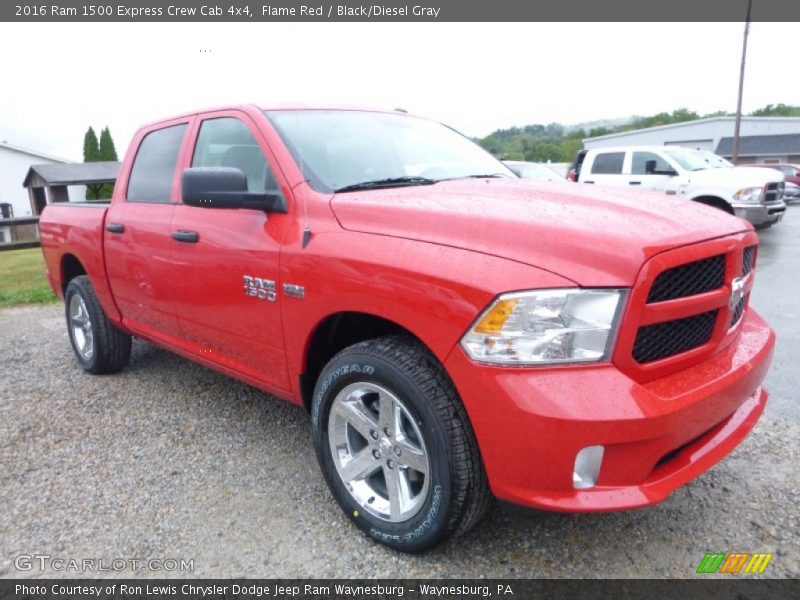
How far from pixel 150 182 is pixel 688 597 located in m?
3.69

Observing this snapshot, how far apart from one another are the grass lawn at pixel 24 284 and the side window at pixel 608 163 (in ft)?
35.0

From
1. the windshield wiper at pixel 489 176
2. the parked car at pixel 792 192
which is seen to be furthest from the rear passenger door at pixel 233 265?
the parked car at pixel 792 192

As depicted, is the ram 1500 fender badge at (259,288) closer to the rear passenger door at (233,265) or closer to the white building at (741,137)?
the rear passenger door at (233,265)

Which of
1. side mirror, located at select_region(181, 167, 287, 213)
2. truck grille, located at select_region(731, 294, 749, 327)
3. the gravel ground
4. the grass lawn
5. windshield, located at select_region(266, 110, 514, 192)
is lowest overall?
the grass lawn

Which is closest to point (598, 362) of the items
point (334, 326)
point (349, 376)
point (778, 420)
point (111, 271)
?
point (349, 376)

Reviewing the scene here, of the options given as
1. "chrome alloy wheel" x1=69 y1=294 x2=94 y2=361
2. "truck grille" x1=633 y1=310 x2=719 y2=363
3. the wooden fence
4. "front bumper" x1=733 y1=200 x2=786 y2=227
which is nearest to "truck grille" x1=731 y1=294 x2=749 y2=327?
"truck grille" x1=633 y1=310 x2=719 y2=363

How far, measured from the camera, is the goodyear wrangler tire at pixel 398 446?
2.11 metres

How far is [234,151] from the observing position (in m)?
3.24

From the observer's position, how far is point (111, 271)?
13.4ft

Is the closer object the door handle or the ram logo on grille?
the ram logo on grille

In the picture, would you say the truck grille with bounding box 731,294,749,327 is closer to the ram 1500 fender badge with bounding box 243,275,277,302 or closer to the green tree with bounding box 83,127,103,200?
the ram 1500 fender badge with bounding box 243,275,277,302

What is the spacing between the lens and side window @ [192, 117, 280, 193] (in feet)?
9.80

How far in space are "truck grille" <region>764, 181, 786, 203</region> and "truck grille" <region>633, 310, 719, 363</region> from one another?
995 centimetres

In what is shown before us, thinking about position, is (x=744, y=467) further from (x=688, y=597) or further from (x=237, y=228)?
(x=237, y=228)
